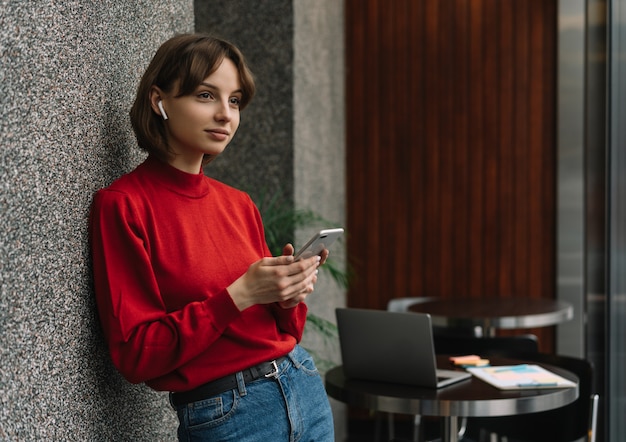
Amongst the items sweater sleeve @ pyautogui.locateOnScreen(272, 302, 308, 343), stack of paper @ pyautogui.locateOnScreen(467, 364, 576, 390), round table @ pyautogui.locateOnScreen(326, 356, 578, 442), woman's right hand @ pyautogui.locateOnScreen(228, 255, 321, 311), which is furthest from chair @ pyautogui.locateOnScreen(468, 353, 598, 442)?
woman's right hand @ pyautogui.locateOnScreen(228, 255, 321, 311)

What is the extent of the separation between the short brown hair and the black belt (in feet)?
1.58

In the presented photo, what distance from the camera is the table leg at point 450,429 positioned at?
2.59 meters

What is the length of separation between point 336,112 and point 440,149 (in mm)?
866

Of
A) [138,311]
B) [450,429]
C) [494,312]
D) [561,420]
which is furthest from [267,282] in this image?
[494,312]

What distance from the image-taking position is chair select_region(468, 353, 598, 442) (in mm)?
3125

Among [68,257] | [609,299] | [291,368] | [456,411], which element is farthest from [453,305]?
[68,257]

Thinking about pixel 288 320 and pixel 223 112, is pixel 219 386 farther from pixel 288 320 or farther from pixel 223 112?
pixel 223 112

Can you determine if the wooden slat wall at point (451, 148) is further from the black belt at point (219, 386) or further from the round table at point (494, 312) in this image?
the black belt at point (219, 386)

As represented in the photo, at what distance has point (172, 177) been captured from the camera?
1.68m

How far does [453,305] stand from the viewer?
4.73 metres

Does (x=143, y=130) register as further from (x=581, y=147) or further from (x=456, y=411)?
(x=581, y=147)

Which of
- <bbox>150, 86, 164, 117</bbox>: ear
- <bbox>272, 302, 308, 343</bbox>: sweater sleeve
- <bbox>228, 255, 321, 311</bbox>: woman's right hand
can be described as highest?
<bbox>150, 86, 164, 117</bbox>: ear

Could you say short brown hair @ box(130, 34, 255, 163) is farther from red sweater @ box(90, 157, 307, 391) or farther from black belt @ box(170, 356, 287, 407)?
black belt @ box(170, 356, 287, 407)

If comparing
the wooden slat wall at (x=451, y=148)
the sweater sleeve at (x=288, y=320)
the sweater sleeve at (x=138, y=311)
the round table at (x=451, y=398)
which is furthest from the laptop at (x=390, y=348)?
the wooden slat wall at (x=451, y=148)
